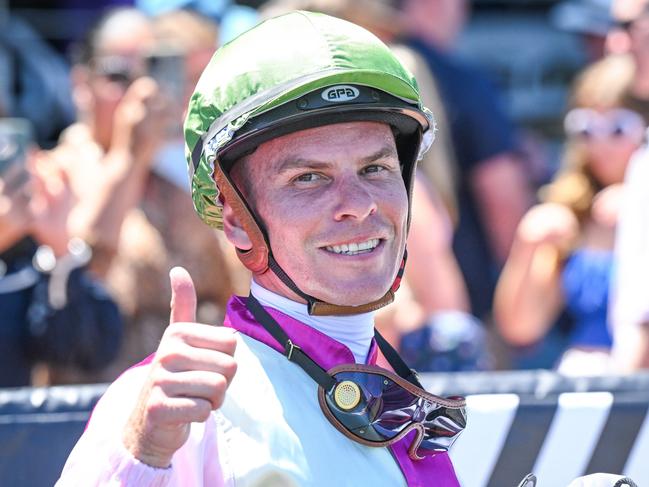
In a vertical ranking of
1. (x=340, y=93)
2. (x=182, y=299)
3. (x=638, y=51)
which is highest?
(x=340, y=93)

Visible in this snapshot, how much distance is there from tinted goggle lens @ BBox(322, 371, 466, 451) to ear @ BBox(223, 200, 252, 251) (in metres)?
0.29

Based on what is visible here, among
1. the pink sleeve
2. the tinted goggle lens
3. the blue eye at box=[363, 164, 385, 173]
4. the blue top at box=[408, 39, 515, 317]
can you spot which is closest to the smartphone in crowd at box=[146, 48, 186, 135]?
the blue top at box=[408, 39, 515, 317]

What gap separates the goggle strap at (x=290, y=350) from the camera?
7.10ft

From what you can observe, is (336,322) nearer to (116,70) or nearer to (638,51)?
(116,70)

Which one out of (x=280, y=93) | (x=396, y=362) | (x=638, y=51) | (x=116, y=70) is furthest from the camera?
(x=638, y=51)

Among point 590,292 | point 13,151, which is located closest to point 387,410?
point 13,151

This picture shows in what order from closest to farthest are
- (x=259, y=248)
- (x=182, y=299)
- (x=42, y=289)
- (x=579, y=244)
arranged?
(x=182, y=299), (x=259, y=248), (x=42, y=289), (x=579, y=244)

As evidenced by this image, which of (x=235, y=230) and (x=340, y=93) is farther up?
(x=340, y=93)

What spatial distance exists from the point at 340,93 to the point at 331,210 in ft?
0.65

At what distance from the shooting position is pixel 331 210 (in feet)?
7.06

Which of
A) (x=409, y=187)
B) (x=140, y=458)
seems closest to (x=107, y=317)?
Result: (x=409, y=187)

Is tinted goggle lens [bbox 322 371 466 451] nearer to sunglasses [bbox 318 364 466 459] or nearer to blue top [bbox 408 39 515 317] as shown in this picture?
sunglasses [bbox 318 364 466 459]

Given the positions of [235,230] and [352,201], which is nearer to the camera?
[352,201]

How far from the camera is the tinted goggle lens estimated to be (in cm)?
213
